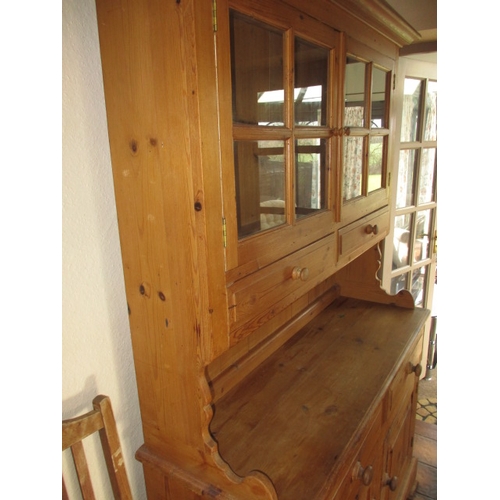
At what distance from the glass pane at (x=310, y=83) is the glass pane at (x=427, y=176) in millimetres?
1610

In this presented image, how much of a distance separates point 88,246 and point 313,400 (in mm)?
737

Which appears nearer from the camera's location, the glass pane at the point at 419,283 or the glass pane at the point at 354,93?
the glass pane at the point at 354,93

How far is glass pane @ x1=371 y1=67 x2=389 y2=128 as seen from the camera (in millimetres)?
1284

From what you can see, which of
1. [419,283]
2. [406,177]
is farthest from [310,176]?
[419,283]

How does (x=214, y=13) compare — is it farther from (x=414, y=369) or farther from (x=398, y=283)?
(x=398, y=283)

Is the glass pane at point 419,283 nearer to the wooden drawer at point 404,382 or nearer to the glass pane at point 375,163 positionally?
the wooden drawer at point 404,382

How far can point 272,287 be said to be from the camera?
0.84m

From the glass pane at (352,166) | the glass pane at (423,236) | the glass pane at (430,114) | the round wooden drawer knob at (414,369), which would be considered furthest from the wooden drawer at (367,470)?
the glass pane at (430,114)

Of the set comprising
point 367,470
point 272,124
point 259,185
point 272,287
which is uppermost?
point 272,124

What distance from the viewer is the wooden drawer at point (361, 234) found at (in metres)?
1.17
